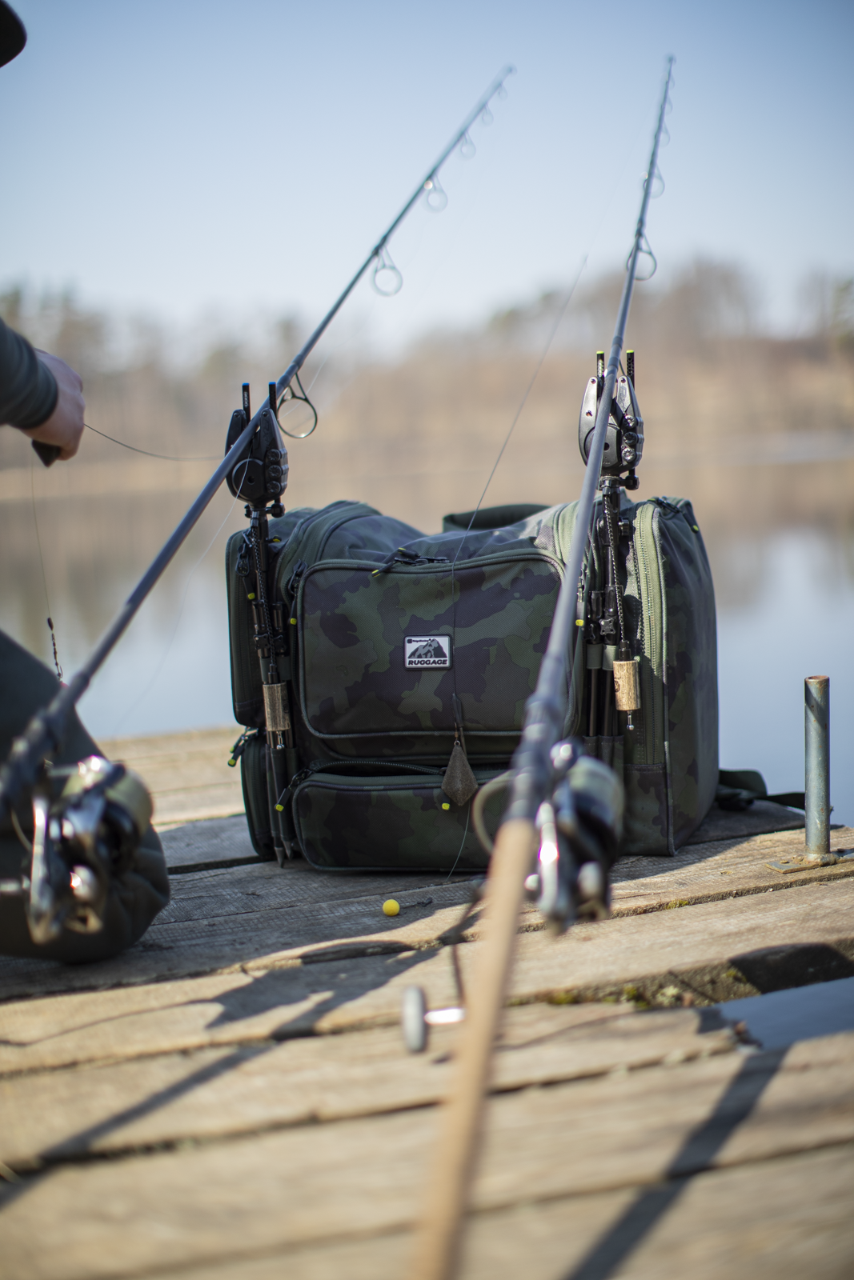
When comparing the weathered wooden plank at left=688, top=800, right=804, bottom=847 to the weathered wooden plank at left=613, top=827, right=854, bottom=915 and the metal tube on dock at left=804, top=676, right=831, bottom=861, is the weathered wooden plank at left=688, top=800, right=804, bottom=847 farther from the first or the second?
the metal tube on dock at left=804, top=676, right=831, bottom=861

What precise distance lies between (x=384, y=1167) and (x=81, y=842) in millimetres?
433

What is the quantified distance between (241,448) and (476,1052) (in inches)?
50.0

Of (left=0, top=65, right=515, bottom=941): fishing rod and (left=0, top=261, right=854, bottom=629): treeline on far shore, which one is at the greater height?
(left=0, top=261, right=854, bottom=629): treeline on far shore

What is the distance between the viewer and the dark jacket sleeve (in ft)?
4.23

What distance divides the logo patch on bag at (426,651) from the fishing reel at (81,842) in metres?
0.75

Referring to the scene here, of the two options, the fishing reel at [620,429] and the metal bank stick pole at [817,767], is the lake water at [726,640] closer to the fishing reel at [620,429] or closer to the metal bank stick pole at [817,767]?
the metal bank stick pole at [817,767]

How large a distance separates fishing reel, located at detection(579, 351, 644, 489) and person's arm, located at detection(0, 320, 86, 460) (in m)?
0.86

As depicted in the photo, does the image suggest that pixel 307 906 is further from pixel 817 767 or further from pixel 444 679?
pixel 817 767

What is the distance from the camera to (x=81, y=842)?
1.11 metres

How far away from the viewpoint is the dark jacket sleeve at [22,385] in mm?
1288

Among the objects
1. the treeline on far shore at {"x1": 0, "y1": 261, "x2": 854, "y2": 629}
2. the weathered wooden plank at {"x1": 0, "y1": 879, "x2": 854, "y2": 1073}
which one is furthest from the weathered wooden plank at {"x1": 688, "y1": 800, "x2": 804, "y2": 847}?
the treeline on far shore at {"x1": 0, "y1": 261, "x2": 854, "y2": 629}

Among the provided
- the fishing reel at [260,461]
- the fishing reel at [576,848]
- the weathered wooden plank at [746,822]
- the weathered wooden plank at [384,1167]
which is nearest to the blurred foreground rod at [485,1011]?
the fishing reel at [576,848]

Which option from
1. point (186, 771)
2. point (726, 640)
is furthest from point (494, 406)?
point (186, 771)

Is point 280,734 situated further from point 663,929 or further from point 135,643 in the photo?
point 135,643
